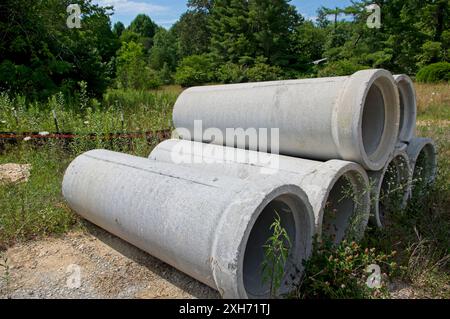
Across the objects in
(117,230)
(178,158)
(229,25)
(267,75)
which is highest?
(229,25)

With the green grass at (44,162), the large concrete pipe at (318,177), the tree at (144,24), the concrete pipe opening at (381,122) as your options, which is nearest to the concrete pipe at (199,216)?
the large concrete pipe at (318,177)

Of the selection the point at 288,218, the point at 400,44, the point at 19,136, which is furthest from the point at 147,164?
the point at 400,44

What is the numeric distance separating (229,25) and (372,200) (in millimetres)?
28502

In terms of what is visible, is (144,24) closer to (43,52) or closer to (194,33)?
(194,33)

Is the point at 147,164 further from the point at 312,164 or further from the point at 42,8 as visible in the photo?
the point at 42,8

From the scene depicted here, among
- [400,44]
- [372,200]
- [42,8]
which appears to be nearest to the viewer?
[372,200]

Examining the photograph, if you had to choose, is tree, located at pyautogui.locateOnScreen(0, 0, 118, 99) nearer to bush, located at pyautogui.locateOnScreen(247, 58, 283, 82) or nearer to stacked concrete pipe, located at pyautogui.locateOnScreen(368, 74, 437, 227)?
stacked concrete pipe, located at pyautogui.locateOnScreen(368, 74, 437, 227)

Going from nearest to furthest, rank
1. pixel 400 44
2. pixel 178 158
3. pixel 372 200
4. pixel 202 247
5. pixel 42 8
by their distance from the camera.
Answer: pixel 202 247 < pixel 372 200 < pixel 178 158 < pixel 42 8 < pixel 400 44

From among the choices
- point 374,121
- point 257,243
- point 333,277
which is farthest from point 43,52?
point 333,277

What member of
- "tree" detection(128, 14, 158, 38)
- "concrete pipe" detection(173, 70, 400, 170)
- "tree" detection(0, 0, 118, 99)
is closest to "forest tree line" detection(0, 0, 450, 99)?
"tree" detection(0, 0, 118, 99)

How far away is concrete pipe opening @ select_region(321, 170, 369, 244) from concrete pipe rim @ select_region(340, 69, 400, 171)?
0.17m

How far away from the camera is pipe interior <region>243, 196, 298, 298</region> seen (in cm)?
240

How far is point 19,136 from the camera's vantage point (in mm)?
5652

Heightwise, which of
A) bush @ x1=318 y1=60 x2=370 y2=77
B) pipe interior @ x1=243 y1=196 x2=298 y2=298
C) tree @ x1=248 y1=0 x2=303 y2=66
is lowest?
pipe interior @ x1=243 y1=196 x2=298 y2=298
